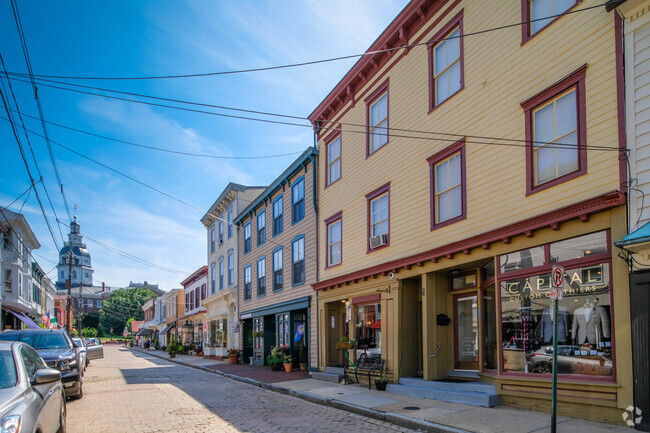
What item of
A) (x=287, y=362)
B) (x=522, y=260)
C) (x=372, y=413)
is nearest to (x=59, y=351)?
(x=372, y=413)

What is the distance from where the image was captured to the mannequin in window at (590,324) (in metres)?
8.84

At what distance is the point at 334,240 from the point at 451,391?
841 cm

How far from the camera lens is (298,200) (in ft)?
74.4

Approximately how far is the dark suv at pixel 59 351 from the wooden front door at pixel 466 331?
31.9 feet

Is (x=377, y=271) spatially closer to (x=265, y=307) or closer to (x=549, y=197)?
(x=549, y=197)

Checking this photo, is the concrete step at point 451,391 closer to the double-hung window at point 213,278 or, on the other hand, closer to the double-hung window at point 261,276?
the double-hung window at point 261,276

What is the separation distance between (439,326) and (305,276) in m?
8.85

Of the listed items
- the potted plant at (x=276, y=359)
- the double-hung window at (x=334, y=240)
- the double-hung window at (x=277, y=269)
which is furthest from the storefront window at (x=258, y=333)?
the double-hung window at (x=334, y=240)

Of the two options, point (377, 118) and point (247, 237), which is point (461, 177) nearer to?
point (377, 118)

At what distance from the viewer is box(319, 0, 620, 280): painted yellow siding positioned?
9.23 metres

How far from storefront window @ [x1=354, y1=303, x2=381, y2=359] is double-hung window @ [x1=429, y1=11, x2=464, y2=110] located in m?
6.59

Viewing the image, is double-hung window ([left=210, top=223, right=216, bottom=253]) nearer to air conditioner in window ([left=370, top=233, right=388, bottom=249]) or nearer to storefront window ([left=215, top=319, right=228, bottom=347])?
storefront window ([left=215, top=319, right=228, bottom=347])

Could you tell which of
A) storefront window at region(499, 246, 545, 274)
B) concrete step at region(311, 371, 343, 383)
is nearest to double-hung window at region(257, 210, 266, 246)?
concrete step at region(311, 371, 343, 383)

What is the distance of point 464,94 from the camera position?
12641 mm
